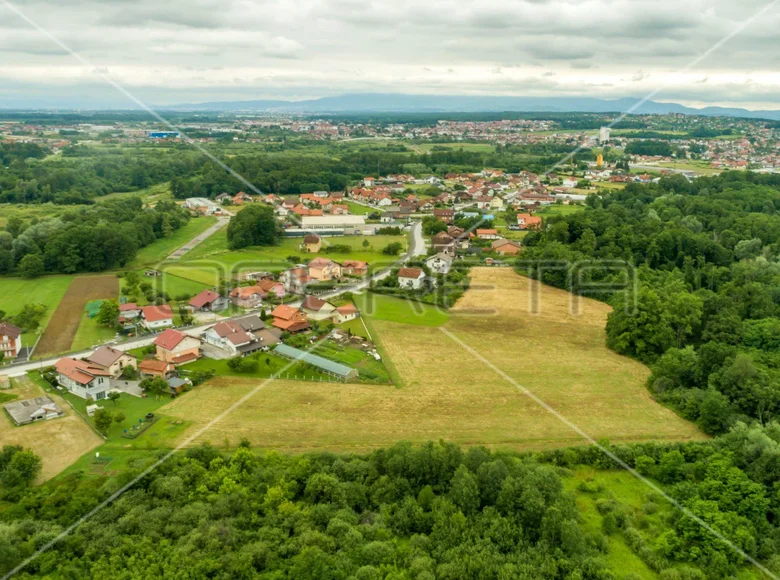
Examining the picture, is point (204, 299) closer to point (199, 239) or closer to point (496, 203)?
point (199, 239)

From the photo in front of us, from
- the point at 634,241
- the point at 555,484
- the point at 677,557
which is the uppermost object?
the point at 634,241

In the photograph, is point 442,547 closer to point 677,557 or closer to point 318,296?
point 677,557

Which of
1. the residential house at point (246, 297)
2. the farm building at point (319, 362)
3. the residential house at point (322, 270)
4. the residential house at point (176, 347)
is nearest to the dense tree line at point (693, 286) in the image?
the farm building at point (319, 362)

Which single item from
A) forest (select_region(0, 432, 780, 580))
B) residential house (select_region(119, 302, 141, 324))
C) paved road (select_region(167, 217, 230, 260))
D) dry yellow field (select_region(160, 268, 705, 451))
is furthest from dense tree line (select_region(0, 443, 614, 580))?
paved road (select_region(167, 217, 230, 260))

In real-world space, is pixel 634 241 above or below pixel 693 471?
above

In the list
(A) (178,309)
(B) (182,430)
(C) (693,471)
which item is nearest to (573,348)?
(C) (693,471)

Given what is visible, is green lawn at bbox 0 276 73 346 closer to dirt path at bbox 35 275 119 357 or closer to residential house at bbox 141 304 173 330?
dirt path at bbox 35 275 119 357

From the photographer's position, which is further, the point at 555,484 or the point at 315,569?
the point at 555,484
